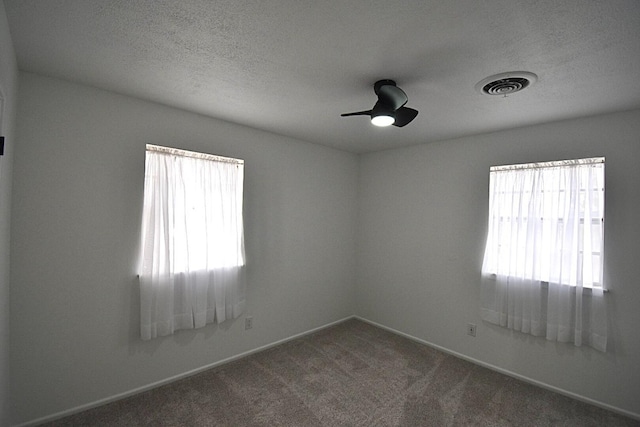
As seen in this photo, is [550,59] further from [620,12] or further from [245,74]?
[245,74]

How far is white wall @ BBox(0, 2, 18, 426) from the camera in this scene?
147 cm

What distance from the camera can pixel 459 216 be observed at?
11.1 ft

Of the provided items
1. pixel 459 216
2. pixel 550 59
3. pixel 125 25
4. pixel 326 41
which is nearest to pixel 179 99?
pixel 125 25

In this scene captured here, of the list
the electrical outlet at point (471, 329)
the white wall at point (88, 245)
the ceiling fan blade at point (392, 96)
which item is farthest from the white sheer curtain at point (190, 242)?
the electrical outlet at point (471, 329)

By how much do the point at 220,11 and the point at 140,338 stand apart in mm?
2569

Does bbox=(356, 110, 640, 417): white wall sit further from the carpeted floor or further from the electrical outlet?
the carpeted floor

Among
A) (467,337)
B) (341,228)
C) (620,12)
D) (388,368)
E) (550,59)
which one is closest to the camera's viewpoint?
(620,12)

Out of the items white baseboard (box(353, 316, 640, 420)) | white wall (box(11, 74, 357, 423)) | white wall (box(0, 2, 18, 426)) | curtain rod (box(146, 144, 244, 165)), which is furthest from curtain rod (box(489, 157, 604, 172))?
white wall (box(0, 2, 18, 426))

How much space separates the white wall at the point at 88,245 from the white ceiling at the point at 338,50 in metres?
0.28

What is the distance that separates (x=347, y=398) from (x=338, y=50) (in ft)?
8.83

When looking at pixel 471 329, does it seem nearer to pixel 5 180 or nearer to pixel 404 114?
pixel 404 114

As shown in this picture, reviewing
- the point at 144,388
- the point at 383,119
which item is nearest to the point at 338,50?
the point at 383,119

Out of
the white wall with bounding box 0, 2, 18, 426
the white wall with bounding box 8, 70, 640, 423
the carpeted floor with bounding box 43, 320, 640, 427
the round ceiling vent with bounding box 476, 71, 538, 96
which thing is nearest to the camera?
the white wall with bounding box 0, 2, 18, 426

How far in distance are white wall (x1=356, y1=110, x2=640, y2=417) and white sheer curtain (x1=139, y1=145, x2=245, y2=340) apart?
2.03 metres
